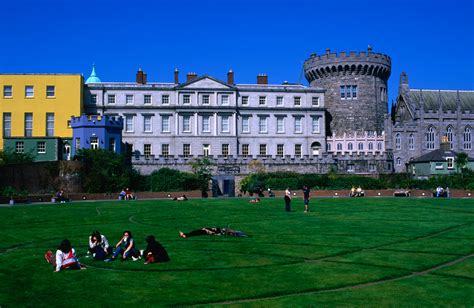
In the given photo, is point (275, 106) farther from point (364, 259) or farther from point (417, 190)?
point (364, 259)

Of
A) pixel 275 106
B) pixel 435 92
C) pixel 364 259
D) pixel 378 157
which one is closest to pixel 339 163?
pixel 378 157

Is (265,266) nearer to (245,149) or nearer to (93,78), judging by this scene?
(245,149)

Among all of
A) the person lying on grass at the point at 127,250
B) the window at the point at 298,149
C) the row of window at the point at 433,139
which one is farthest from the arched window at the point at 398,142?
the person lying on grass at the point at 127,250

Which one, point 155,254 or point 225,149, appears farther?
point 225,149

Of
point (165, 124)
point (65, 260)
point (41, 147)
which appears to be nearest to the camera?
point (65, 260)

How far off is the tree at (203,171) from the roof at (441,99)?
3180 centimetres

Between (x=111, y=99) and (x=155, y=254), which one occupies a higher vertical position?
(x=111, y=99)

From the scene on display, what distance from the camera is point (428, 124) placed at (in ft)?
255

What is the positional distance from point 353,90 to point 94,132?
3586 centimetres

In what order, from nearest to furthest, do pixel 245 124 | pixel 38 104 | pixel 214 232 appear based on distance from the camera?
pixel 214 232
pixel 38 104
pixel 245 124

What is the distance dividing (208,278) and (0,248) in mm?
9101

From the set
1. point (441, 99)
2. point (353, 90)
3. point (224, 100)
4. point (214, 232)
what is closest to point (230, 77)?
point (224, 100)

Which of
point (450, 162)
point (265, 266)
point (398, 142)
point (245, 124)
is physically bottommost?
point (265, 266)

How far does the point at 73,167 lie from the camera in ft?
178
